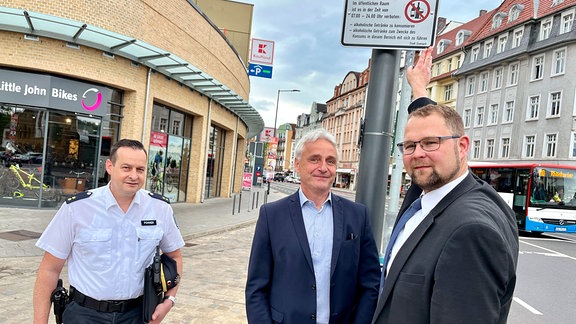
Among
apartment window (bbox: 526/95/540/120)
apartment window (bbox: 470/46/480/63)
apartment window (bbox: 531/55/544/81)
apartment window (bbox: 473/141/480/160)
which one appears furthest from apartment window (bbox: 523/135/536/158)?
apartment window (bbox: 470/46/480/63)

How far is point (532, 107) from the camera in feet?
99.7

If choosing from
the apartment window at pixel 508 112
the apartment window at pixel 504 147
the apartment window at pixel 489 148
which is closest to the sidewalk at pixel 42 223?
the apartment window at pixel 504 147

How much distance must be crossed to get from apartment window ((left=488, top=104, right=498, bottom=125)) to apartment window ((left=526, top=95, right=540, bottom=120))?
140 inches

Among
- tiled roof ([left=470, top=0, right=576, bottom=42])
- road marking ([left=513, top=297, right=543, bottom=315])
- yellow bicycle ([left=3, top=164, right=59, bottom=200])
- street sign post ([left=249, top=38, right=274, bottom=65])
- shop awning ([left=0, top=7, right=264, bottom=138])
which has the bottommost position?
road marking ([left=513, top=297, right=543, bottom=315])

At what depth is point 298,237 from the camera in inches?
85.4

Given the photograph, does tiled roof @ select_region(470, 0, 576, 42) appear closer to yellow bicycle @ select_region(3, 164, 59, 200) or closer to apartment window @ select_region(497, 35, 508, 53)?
apartment window @ select_region(497, 35, 508, 53)

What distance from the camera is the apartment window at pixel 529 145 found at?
29681 millimetres

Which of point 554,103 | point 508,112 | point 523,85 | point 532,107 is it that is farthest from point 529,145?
point 523,85

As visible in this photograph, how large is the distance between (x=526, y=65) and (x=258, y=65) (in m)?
25.3

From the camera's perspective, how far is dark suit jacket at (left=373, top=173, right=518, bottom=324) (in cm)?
120

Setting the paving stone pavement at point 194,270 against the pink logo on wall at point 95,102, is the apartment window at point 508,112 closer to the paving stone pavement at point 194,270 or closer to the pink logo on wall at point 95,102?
the paving stone pavement at point 194,270

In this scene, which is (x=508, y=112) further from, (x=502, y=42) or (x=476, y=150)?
(x=502, y=42)

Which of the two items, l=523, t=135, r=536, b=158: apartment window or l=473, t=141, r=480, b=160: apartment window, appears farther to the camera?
l=473, t=141, r=480, b=160: apartment window

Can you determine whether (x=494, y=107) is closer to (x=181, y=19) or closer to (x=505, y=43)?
(x=505, y=43)
